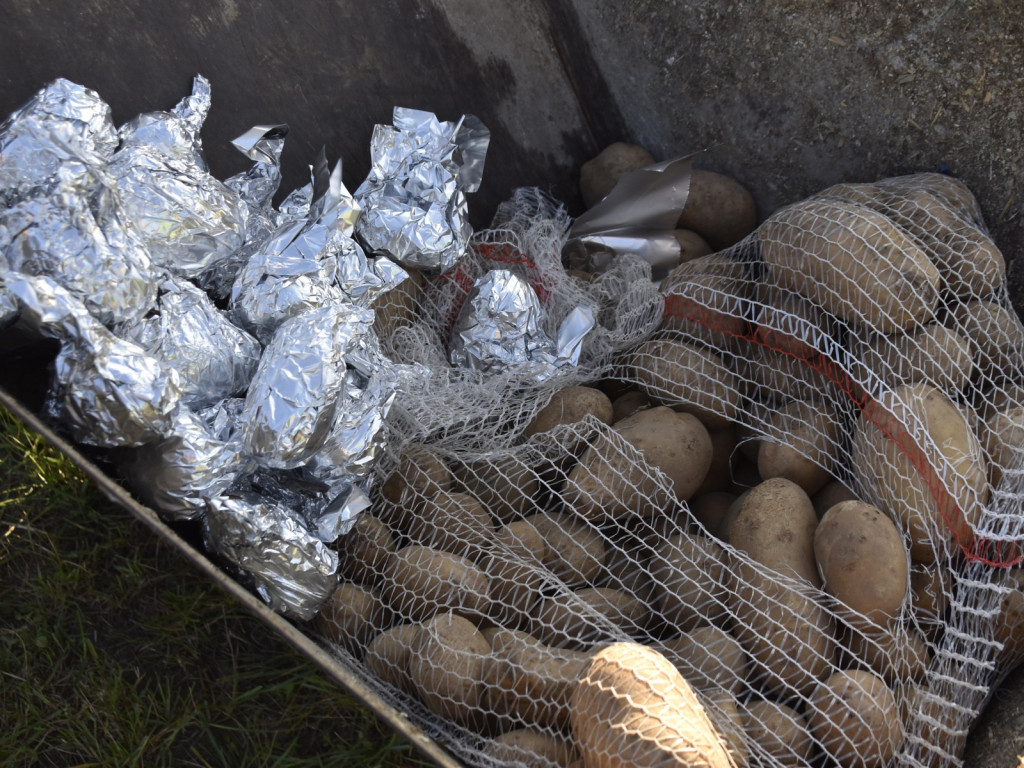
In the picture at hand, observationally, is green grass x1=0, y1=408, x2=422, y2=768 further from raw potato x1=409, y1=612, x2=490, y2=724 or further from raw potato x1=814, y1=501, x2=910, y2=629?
raw potato x1=814, y1=501, x2=910, y2=629

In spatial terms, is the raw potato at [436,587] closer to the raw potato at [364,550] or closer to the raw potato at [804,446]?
the raw potato at [364,550]

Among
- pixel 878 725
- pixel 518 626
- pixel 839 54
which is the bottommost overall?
pixel 878 725

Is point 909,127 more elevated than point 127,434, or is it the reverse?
point 127,434

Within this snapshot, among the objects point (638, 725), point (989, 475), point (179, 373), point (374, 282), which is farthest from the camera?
point (374, 282)

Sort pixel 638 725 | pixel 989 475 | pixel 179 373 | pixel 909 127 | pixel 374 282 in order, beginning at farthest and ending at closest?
pixel 909 127 < pixel 374 282 < pixel 989 475 < pixel 179 373 < pixel 638 725

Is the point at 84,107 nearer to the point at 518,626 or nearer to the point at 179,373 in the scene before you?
the point at 179,373

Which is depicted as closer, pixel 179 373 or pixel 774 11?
pixel 179 373

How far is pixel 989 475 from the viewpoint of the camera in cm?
142

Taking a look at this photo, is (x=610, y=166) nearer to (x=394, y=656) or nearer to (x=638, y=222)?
(x=638, y=222)

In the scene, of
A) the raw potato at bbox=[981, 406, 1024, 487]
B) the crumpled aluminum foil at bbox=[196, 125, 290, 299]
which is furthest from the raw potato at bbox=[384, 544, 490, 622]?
the raw potato at bbox=[981, 406, 1024, 487]

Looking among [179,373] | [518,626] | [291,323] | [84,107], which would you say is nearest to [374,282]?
[291,323]

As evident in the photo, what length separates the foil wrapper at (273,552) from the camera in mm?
1251

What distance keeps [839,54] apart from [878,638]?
1.17 meters

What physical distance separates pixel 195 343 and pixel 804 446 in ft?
3.27
